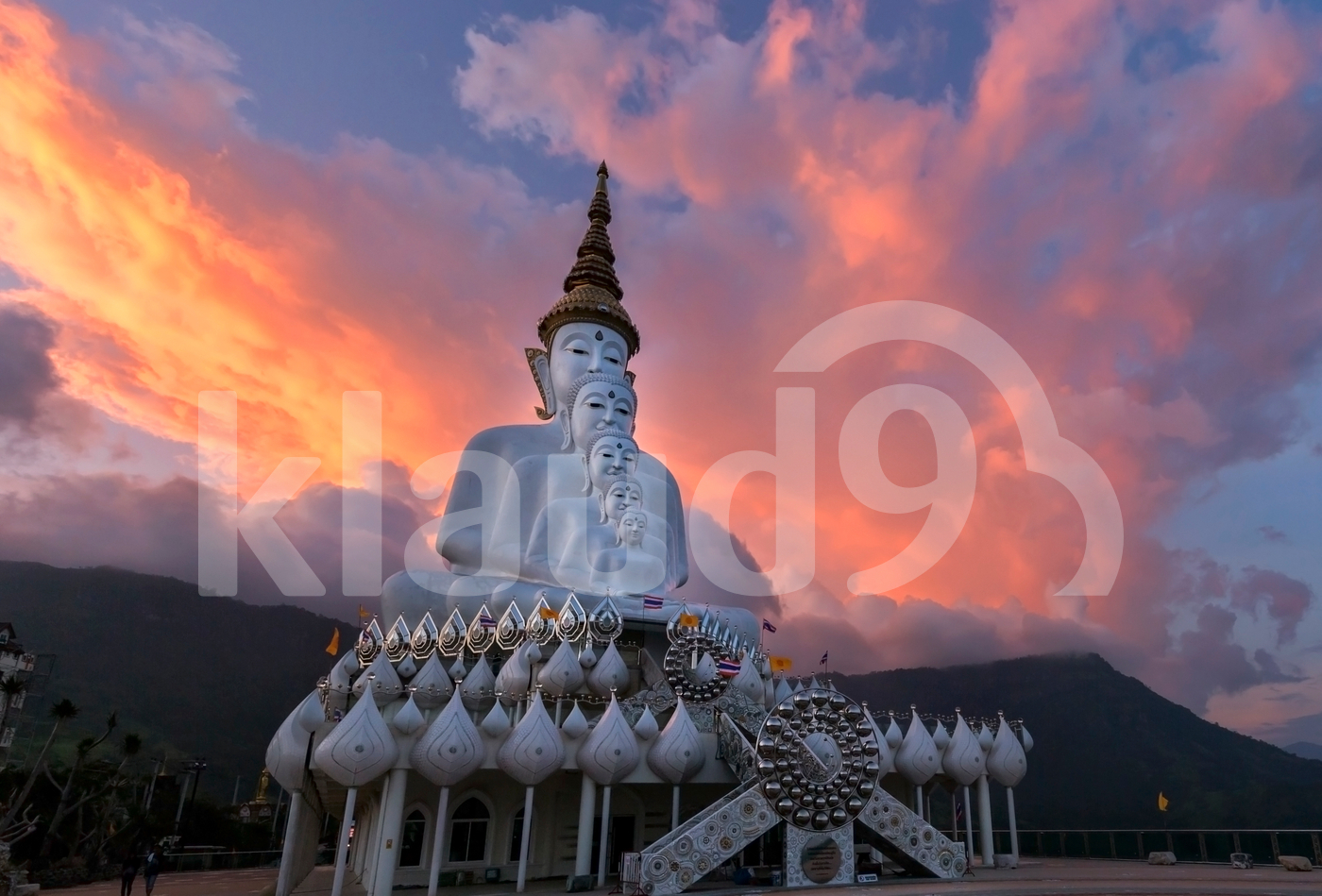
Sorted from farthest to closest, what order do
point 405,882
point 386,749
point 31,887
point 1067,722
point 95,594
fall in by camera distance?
point 95,594
point 1067,722
point 405,882
point 31,887
point 386,749

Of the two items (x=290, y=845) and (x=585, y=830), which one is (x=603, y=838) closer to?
(x=585, y=830)

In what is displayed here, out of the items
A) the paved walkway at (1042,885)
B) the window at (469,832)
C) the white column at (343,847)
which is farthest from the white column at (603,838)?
the white column at (343,847)

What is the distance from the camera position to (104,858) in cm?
2875

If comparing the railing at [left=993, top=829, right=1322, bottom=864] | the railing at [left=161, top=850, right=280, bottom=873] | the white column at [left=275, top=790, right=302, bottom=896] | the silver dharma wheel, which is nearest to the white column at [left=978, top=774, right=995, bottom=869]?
the railing at [left=993, top=829, right=1322, bottom=864]

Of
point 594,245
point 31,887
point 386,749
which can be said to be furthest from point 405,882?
point 594,245

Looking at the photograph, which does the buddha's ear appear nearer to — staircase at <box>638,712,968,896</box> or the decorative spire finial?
the decorative spire finial

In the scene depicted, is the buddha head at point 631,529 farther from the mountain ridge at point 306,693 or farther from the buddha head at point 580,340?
the mountain ridge at point 306,693

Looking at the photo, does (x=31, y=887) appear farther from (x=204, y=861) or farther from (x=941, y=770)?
(x=941, y=770)

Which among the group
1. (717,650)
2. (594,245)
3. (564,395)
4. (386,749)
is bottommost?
(386,749)

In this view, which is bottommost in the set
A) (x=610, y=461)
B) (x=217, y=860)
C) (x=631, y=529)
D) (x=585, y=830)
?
(x=217, y=860)

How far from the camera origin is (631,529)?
29.1 meters

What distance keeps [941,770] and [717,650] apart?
22.6 feet

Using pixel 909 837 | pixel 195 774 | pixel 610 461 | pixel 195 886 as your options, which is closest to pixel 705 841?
pixel 909 837

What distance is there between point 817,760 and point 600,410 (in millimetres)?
19802
